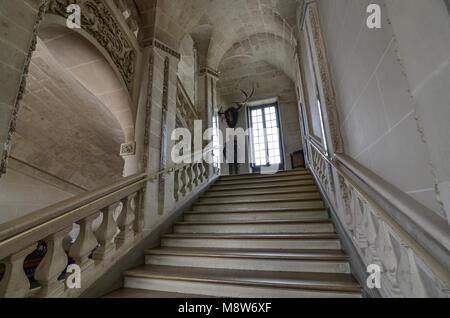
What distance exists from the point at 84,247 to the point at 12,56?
4.06ft

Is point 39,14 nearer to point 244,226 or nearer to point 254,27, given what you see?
point 244,226

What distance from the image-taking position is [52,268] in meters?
1.32

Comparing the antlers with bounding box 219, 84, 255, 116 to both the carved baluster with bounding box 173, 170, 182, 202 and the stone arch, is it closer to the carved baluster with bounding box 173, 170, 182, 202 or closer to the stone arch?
the carved baluster with bounding box 173, 170, 182, 202

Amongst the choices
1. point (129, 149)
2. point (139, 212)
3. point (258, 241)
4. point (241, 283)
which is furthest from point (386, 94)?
point (129, 149)

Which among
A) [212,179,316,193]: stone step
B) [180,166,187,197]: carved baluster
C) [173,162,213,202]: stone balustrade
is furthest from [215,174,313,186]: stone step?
[180,166,187,197]: carved baluster

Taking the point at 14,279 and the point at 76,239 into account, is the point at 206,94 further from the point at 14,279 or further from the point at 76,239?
the point at 14,279

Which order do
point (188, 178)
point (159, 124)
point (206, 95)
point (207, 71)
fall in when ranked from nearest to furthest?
point (159, 124), point (188, 178), point (206, 95), point (207, 71)

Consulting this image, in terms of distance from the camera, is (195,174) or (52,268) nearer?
(52,268)

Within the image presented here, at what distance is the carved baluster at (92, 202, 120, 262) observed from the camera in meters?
1.75

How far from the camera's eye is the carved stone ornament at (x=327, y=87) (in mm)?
1916

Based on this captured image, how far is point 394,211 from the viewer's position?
1022mm

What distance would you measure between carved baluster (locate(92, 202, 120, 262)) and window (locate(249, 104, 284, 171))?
18.3ft
